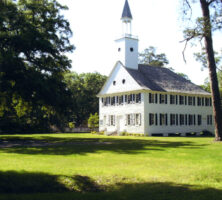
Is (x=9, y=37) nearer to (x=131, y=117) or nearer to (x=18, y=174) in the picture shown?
(x=18, y=174)

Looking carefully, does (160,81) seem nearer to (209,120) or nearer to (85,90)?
(209,120)

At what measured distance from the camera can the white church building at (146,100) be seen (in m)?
38.2

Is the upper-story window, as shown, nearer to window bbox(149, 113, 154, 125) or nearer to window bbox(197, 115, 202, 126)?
window bbox(149, 113, 154, 125)

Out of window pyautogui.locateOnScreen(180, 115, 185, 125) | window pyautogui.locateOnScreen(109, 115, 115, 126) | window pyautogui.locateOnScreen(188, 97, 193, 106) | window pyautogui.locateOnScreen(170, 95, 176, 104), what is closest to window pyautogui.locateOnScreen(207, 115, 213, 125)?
window pyautogui.locateOnScreen(188, 97, 193, 106)

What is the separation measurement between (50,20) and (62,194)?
69.9ft

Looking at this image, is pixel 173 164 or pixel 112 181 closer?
pixel 112 181

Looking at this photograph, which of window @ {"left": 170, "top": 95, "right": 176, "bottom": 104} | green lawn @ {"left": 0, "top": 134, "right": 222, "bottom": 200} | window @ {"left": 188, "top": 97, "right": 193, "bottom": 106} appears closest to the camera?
green lawn @ {"left": 0, "top": 134, "right": 222, "bottom": 200}

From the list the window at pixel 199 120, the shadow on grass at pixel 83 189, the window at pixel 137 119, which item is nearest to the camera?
the shadow on grass at pixel 83 189

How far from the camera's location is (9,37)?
80.7 feet

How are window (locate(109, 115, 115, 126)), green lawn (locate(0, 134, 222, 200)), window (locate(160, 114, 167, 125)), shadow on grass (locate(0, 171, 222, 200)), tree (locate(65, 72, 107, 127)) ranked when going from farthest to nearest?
tree (locate(65, 72, 107, 127)) < window (locate(109, 115, 115, 126)) < window (locate(160, 114, 167, 125)) < green lawn (locate(0, 134, 222, 200)) < shadow on grass (locate(0, 171, 222, 200))

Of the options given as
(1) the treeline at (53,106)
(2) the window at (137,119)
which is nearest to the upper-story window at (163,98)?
(2) the window at (137,119)

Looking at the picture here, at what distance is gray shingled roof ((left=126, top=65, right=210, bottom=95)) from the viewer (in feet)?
130

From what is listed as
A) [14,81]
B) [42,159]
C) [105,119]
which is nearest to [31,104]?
[14,81]

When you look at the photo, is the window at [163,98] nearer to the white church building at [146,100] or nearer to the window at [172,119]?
the white church building at [146,100]
